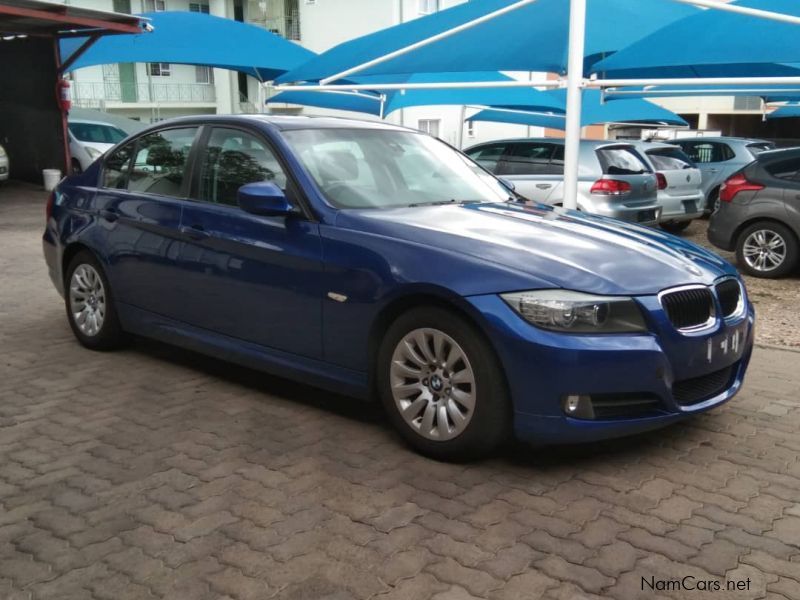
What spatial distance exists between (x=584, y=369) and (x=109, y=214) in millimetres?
3442

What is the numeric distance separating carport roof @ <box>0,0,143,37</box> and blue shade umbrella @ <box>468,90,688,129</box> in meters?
8.09

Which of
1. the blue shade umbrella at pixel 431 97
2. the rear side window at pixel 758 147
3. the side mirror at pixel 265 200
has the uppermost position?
the blue shade umbrella at pixel 431 97

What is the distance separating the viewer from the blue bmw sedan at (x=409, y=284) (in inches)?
136

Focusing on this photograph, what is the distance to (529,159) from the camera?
1130 centimetres

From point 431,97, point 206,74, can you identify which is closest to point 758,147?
point 431,97

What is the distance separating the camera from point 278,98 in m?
17.2

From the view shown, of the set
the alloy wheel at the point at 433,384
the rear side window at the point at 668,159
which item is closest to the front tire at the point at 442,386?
the alloy wheel at the point at 433,384

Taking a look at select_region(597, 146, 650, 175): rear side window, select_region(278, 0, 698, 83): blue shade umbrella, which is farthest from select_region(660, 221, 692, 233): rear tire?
select_region(278, 0, 698, 83): blue shade umbrella

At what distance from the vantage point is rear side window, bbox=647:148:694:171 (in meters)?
12.1

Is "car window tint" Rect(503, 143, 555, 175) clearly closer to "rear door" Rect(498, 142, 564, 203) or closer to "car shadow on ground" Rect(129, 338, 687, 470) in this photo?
"rear door" Rect(498, 142, 564, 203)

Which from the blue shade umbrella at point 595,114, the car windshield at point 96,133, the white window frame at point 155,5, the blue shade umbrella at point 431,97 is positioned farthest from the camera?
the white window frame at point 155,5

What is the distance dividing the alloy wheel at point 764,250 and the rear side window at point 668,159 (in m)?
2.98

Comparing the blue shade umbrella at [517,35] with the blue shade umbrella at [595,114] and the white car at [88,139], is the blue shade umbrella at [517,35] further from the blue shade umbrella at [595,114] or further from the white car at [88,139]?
the white car at [88,139]

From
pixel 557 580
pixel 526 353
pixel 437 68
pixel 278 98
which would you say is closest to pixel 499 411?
pixel 526 353
